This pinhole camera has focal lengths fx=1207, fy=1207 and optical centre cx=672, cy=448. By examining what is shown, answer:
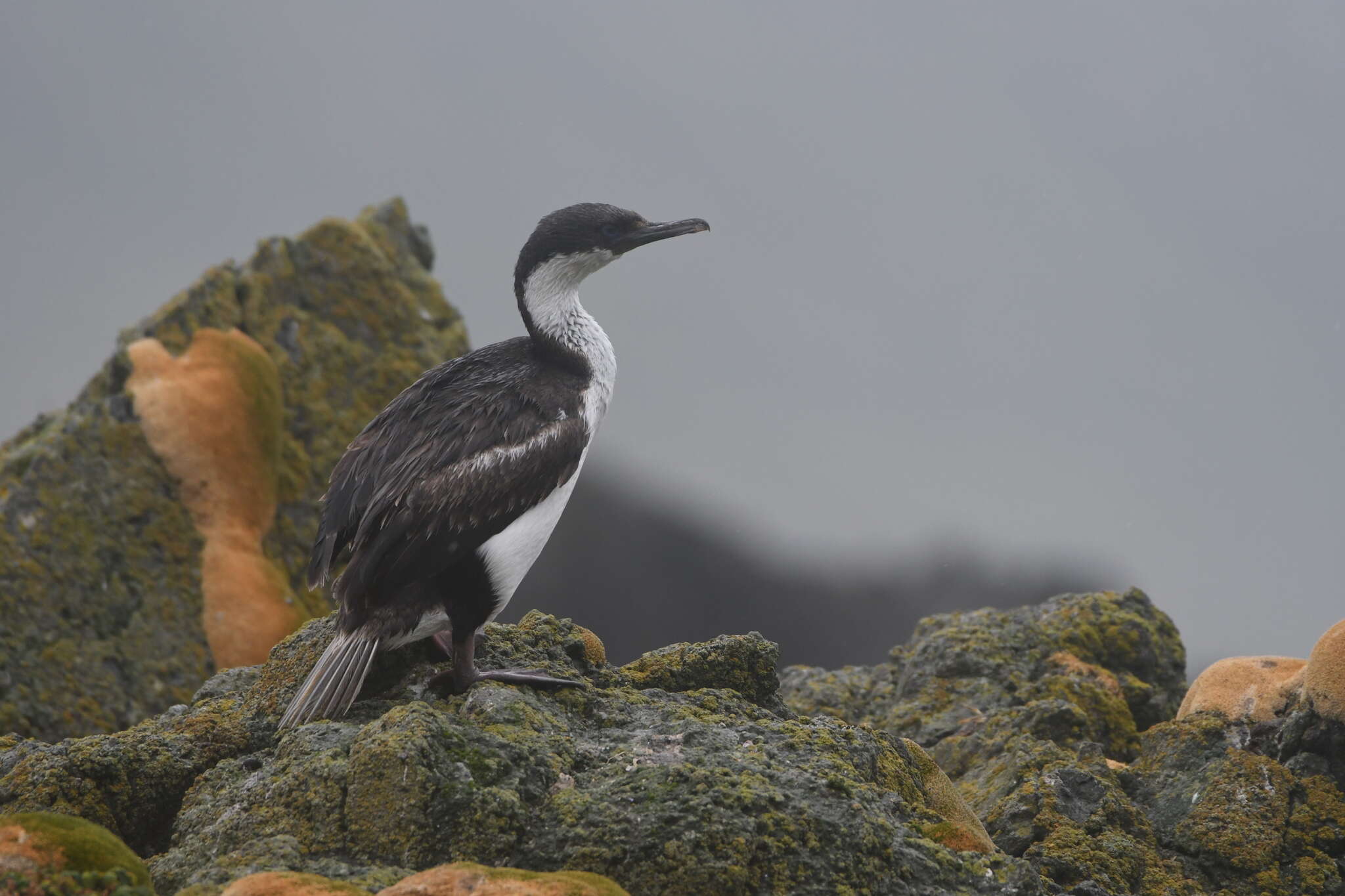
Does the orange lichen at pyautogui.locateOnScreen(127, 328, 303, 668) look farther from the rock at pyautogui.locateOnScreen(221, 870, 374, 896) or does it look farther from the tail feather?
the rock at pyautogui.locateOnScreen(221, 870, 374, 896)

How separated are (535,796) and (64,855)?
2.15 m

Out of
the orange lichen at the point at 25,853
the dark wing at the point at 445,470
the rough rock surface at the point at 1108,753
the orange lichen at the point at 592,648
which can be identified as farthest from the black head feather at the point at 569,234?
the orange lichen at the point at 25,853

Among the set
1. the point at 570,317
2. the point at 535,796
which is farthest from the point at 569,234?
the point at 535,796

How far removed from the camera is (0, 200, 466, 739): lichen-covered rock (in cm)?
1714

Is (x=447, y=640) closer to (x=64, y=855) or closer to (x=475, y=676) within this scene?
(x=475, y=676)

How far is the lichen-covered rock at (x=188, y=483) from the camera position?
675 inches

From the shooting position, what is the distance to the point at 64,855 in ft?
16.6

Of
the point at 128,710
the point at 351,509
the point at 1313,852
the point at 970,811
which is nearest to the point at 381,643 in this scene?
the point at 351,509

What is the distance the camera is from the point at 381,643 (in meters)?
7.57

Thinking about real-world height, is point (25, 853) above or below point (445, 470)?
below

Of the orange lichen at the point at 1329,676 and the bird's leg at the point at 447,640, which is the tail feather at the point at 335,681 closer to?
the bird's leg at the point at 447,640

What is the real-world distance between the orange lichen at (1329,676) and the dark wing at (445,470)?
521cm

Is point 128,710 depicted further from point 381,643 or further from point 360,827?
point 360,827

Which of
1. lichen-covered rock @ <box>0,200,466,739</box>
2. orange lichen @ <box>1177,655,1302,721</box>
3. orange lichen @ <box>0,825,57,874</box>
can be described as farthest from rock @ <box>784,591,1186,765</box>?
lichen-covered rock @ <box>0,200,466,739</box>
